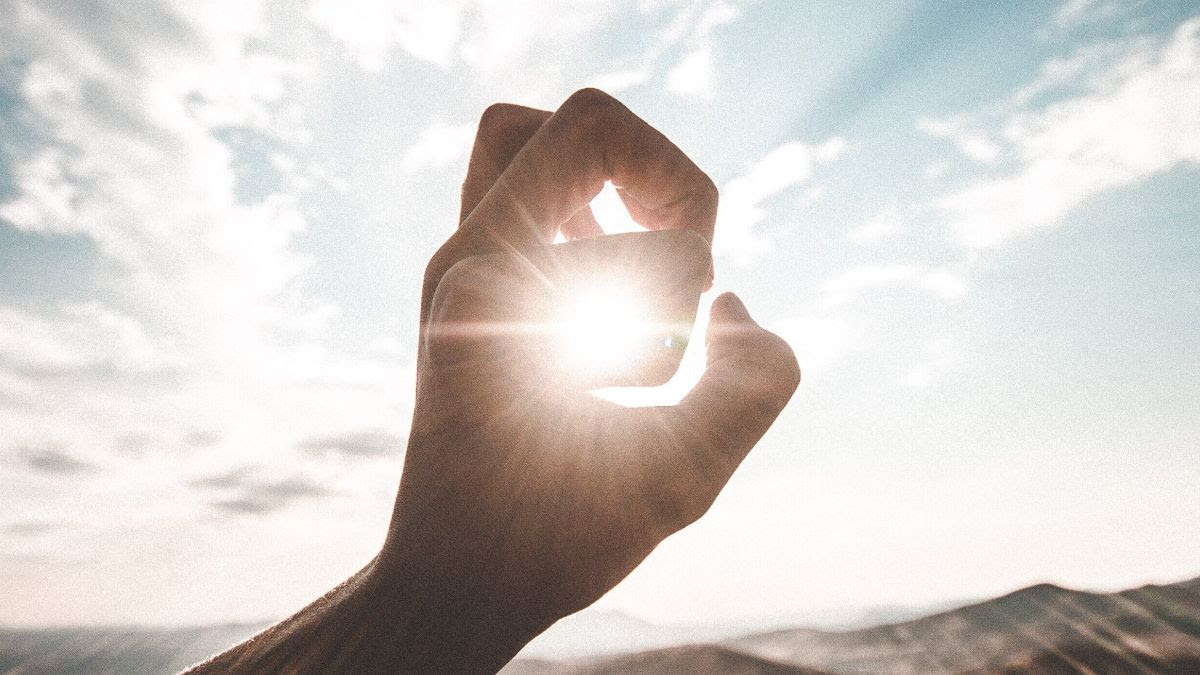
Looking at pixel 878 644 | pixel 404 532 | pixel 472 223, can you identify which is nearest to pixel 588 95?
pixel 472 223

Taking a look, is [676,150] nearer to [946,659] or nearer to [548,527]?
[548,527]

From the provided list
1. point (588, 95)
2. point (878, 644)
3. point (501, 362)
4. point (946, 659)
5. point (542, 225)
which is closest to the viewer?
point (501, 362)

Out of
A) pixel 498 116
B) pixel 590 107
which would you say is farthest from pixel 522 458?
pixel 498 116

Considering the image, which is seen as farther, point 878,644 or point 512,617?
point 878,644

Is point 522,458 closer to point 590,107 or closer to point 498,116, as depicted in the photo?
point 590,107

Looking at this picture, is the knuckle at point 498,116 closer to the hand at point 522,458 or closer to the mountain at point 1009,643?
the hand at point 522,458

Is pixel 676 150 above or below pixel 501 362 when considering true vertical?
above

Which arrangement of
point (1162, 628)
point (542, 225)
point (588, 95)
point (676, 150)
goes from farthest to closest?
1. point (1162, 628)
2. point (676, 150)
3. point (588, 95)
4. point (542, 225)
